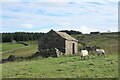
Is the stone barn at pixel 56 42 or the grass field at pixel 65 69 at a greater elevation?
the stone barn at pixel 56 42

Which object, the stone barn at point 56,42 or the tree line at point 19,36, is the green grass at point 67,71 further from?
the tree line at point 19,36

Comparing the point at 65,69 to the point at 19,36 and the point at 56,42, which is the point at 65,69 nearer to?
the point at 56,42

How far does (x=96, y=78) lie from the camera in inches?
664

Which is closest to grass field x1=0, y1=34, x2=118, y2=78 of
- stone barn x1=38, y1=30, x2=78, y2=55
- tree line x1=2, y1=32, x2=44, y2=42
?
stone barn x1=38, y1=30, x2=78, y2=55

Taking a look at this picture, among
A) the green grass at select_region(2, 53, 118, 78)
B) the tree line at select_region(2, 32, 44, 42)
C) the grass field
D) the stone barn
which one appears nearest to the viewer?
the green grass at select_region(2, 53, 118, 78)

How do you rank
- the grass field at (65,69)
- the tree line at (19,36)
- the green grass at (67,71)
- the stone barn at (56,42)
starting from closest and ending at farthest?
1. the green grass at (67,71)
2. the grass field at (65,69)
3. the stone barn at (56,42)
4. the tree line at (19,36)

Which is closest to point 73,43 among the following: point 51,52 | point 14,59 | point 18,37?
point 51,52

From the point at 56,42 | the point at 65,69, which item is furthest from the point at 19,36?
the point at 65,69

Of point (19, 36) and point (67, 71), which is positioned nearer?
point (67, 71)

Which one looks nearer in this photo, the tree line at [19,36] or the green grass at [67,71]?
the green grass at [67,71]

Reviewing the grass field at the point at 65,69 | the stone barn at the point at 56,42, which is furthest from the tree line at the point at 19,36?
the grass field at the point at 65,69

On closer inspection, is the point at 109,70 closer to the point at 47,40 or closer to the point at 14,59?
the point at 14,59

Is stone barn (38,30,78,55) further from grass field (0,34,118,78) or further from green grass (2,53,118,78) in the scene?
green grass (2,53,118,78)

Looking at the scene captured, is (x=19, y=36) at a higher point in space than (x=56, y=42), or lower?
higher
